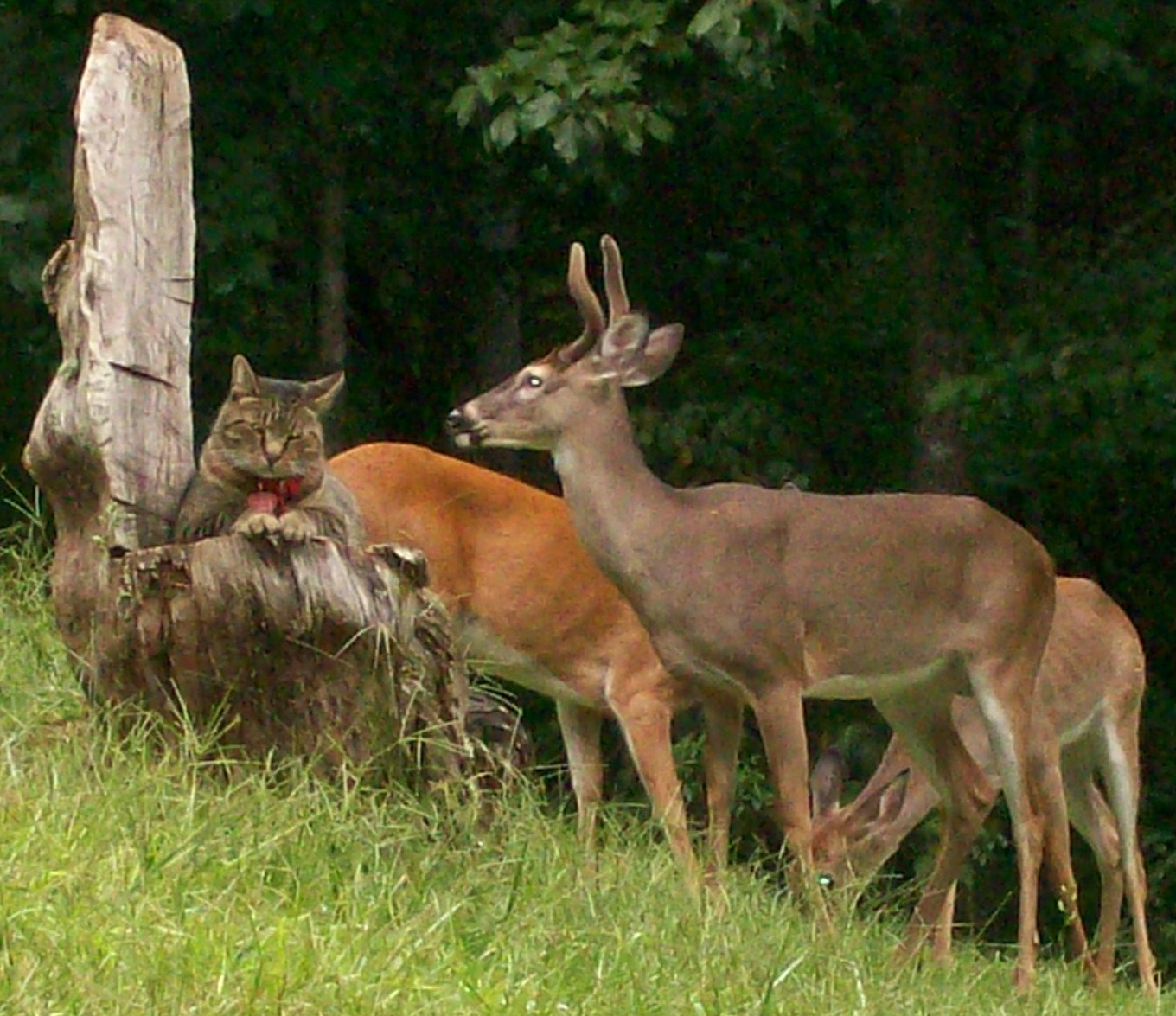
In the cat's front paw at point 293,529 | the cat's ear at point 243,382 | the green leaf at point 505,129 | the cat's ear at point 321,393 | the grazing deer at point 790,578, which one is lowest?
the grazing deer at point 790,578

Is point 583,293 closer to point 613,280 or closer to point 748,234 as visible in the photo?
point 613,280

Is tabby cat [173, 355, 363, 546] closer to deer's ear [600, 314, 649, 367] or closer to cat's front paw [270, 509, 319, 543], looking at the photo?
cat's front paw [270, 509, 319, 543]

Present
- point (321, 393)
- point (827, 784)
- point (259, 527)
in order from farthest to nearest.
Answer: point (827, 784) < point (321, 393) < point (259, 527)

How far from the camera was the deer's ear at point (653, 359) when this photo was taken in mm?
8789

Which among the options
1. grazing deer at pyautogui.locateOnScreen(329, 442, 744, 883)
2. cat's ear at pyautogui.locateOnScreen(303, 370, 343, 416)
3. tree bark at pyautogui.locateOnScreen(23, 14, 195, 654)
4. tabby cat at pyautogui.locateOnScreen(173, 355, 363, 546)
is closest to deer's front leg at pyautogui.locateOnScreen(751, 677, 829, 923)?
grazing deer at pyautogui.locateOnScreen(329, 442, 744, 883)

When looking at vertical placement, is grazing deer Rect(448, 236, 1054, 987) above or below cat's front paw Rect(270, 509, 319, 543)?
below

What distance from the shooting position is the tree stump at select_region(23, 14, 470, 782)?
657 cm

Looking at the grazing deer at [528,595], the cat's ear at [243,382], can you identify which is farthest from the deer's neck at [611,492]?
the cat's ear at [243,382]

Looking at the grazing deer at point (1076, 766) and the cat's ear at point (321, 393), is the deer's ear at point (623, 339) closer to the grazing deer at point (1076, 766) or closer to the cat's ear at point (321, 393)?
the cat's ear at point (321, 393)

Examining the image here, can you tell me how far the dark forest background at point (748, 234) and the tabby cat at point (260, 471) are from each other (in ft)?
9.69

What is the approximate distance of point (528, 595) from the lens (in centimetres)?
977

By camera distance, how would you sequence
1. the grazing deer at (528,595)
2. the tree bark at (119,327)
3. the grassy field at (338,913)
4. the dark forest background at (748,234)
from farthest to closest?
the dark forest background at (748,234) < the grazing deer at (528,595) < the tree bark at (119,327) < the grassy field at (338,913)

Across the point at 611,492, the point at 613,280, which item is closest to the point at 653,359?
the point at 613,280

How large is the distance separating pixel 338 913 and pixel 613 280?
3338 millimetres
